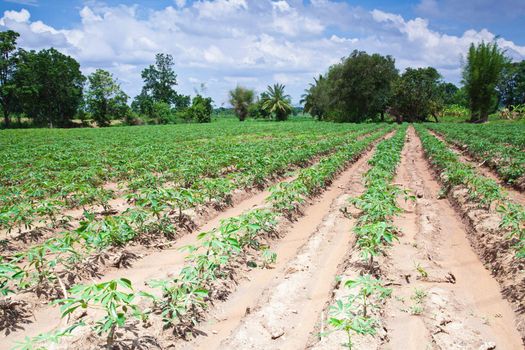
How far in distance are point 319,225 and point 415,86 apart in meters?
41.6

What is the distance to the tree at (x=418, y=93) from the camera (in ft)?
137

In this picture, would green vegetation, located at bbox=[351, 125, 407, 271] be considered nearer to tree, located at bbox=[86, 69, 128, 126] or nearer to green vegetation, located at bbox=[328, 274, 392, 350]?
green vegetation, located at bbox=[328, 274, 392, 350]

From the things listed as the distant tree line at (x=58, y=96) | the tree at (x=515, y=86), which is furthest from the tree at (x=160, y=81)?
the tree at (x=515, y=86)

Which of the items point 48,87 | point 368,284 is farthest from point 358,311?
point 48,87

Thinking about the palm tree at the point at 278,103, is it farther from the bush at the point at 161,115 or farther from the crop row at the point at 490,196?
the crop row at the point at 490,196

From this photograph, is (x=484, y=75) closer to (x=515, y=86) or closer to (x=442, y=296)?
(x=515, y=86)

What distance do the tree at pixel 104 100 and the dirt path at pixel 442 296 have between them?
5294cm

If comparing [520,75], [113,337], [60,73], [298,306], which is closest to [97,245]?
[113,337]

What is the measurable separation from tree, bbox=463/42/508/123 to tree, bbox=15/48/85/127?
175 ft

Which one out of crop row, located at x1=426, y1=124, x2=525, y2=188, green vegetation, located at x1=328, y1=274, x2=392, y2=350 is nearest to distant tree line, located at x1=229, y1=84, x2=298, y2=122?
crop row, located at x1=426, y1=124, x2=525, y2=188

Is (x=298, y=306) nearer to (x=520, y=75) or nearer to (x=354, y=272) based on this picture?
(x=354, y=272)

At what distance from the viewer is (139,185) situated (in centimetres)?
791

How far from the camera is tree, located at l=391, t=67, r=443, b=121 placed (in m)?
41.7

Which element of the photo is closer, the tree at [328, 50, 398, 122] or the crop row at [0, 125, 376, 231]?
the crop row at [0, 125, 376, 231]
